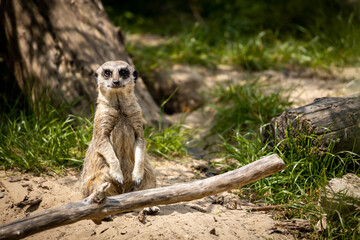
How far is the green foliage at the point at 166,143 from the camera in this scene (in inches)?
187

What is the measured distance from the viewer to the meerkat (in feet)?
11.0

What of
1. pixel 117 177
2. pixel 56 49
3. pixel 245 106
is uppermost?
pixel 56 49

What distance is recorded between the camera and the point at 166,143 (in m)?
4.82

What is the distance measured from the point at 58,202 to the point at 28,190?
1.37ft

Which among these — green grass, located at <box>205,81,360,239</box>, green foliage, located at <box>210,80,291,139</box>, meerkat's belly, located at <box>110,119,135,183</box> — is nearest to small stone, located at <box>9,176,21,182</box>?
meerkat's belly, located at <box>110,119,135,183</box>

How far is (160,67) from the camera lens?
6.37 metres

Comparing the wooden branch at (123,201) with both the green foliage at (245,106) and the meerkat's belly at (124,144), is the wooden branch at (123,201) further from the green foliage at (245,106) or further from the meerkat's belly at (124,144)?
the green foliage at (245,106)

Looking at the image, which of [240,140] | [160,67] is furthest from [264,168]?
[160,67]

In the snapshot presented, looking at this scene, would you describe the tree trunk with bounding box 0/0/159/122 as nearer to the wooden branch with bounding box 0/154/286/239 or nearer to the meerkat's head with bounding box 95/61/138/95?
the meerkat's head with bounding box 95/61/138/95

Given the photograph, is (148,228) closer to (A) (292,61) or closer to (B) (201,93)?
(B) (201,93)

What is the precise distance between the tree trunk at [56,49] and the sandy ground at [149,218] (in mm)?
1389

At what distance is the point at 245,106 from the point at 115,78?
238 centimetres

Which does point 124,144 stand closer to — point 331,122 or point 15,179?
point 15,179

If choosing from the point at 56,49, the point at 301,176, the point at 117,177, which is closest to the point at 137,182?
the point at 117,177
